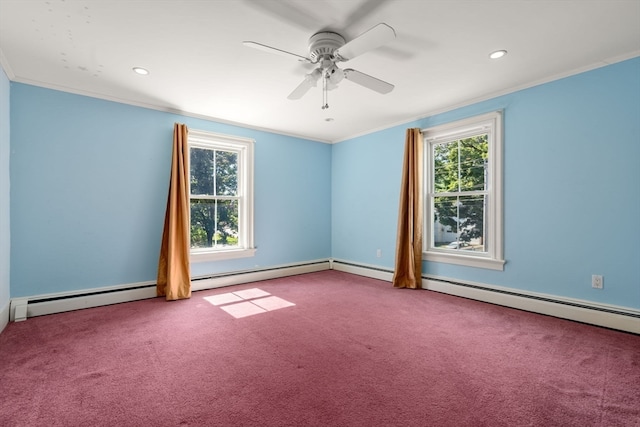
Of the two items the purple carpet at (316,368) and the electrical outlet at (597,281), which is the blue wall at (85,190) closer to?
the purple carpet at (316,368)

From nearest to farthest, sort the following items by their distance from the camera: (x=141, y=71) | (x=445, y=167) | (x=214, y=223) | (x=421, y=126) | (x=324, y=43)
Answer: (x=324, y=43), (x=141, y=71), (x=445, y=167), (x=421, y=126), (x=214, y=223)

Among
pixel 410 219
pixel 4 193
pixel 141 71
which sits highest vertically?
pixel 141 71

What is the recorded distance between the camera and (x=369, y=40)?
1.91 metres

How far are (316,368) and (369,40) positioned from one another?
7.35 ft

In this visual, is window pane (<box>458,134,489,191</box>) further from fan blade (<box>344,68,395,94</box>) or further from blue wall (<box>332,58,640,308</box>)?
fan blade (<box>344,68,395,94</box>)

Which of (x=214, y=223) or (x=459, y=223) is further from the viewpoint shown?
(x=214, y=223)

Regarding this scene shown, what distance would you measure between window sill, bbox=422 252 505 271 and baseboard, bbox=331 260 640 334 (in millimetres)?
234

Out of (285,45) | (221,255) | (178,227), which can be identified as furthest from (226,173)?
(285,45)

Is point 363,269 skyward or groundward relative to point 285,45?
groundward

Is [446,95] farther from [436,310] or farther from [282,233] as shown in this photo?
[282,233]

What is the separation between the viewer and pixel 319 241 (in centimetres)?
552

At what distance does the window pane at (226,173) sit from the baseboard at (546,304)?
3187 millimetres

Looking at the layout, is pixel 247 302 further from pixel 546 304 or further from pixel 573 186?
pixel 573 186

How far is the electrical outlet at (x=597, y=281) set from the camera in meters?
2.73
